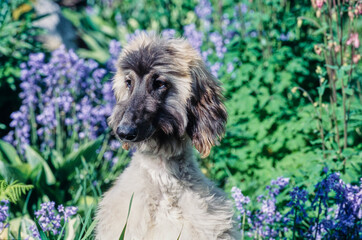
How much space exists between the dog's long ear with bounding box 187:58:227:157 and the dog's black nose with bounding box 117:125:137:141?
0.39 meters

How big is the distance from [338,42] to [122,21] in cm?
439

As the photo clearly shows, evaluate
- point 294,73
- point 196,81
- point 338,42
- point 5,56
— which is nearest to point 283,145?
point 294,73

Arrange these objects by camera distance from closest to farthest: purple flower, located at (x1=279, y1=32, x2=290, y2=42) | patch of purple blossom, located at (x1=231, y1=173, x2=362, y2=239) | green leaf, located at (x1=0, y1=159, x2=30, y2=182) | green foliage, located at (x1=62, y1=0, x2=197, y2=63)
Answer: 1. patch of purple blossom, located at (x1=231, y1=173, x2=362, y2=239)
2. green leaf, located at (x1=0, y1=159, x2=30, y2=182)
3. purple flower, located at (x1=279, y1=32, x2=290, y2=42)
4. green foliage, located at (x1=62, y1=0, x2=197, y2=63)

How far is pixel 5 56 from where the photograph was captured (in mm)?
4805

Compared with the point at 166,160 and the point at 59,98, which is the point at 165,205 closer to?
the point at 166,160

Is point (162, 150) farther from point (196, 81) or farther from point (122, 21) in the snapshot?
point (122, 21)

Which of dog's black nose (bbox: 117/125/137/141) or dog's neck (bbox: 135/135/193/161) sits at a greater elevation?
dog's black nose (bbox: 117/125/137/141)

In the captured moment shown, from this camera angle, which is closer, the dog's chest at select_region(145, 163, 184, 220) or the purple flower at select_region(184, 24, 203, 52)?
the dog's chest at select_region(145, 163, 184, 220)

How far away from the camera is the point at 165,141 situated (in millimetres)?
2402

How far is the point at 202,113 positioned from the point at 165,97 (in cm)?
23

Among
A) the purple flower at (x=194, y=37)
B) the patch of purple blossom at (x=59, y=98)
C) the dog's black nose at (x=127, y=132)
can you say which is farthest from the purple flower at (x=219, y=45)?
the dog's black nose at (x=127, y=132)

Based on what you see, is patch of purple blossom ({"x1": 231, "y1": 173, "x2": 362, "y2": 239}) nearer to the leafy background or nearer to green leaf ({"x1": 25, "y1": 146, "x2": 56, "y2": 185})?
the leafy background

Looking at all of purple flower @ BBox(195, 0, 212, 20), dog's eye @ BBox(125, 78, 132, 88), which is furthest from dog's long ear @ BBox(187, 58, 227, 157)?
purple flower @ BBox(195, 0, 212, 20)

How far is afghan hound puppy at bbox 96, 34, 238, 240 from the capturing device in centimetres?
226
